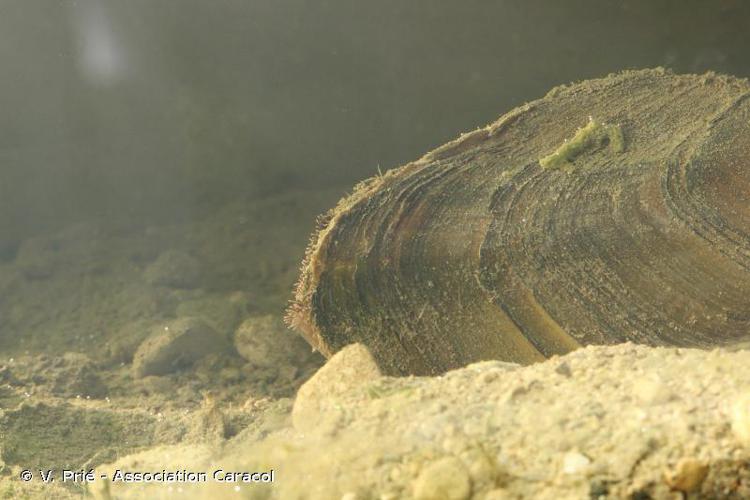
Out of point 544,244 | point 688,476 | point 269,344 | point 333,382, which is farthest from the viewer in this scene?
point 269,344

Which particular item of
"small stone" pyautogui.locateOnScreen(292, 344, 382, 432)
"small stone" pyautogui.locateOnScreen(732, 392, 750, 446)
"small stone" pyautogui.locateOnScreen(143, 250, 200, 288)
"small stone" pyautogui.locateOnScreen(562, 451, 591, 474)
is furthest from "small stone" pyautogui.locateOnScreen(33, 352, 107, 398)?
"small stone" pyautogui.locateOnScreen(732, 392, 750, 446)

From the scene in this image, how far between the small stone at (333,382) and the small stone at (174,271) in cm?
202

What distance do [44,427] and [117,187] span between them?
2.65 m

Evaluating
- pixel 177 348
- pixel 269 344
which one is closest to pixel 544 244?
pixel 269 344

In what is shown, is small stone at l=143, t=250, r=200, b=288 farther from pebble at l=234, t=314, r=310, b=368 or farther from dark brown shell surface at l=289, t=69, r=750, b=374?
dark brown shell surface at l=289, t=69, r=750, b=374

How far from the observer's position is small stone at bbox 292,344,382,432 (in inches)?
31.2

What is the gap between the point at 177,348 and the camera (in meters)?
1.81

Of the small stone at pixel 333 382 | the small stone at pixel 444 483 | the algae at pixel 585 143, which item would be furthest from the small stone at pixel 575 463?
the algae at pixel 585 143

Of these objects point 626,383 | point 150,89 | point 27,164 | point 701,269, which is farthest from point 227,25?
point 626,383

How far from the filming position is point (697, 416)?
602 millimetres

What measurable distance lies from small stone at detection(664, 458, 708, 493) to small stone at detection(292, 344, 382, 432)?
1.30 feet

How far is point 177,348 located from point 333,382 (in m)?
1.13

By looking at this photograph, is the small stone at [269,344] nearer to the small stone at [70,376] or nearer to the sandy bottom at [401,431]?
the sandy bottom at [401,431]

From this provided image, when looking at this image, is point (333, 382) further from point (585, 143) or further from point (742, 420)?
point (585, 143)
